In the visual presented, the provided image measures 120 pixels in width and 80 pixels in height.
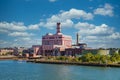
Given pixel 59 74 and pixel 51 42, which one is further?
pixel 51 42

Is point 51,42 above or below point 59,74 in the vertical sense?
above

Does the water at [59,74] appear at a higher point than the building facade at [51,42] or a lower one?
lower

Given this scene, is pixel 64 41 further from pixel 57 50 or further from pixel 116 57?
pixel 116 57

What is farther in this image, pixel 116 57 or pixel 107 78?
pixel 116 57

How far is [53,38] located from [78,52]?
7705 millimetres

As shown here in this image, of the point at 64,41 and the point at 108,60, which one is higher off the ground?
the point at 64,41

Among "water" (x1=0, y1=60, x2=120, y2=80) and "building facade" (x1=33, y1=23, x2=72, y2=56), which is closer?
"water" (x1=0, y1=60, x2=120, y2=80)

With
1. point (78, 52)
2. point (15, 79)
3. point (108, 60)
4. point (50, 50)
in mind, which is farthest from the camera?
point (50, 50)

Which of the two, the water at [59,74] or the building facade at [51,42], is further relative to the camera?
the building facade at [51,42]

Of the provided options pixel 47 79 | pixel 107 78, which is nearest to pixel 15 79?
pixel 47 79

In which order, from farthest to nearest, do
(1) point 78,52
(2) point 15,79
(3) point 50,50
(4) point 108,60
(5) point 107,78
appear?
1. (3) point 50,50
2. (1) point 78,52
3. (4) point 108,60
4. (5) point 107,78
5. (2) point 15,79

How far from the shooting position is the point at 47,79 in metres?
17.2

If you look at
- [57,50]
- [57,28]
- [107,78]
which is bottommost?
[107,78]

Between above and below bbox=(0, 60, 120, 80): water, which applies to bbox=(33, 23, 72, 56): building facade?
above
